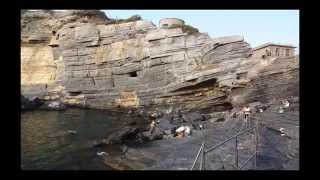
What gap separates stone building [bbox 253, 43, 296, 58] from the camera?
20.0 meters

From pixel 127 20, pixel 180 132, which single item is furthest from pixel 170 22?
pixel 180 132

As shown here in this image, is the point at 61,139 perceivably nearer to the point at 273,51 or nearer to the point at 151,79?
the point at 151,79

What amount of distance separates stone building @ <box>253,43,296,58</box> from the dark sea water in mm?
7321

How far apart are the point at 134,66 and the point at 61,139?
482 inches

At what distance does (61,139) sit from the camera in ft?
45.5

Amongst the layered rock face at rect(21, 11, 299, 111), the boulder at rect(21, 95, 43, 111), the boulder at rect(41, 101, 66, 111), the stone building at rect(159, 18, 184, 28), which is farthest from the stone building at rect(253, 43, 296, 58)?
the boulder at rect(21, 95, 43, 111)

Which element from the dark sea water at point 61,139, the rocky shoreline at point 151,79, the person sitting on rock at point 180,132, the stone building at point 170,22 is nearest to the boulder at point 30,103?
the rocky shoreline at point 151,79

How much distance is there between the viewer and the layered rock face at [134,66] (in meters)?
20.4

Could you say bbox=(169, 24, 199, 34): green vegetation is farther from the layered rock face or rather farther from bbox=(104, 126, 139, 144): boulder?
bbox=(104, 126, 139, 144): boulder
